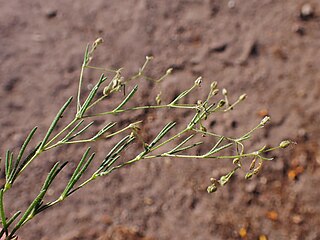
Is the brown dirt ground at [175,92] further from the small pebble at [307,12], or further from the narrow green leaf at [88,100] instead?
the narrow green leaf at [88,100]

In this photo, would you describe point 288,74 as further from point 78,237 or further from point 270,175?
point 78,237

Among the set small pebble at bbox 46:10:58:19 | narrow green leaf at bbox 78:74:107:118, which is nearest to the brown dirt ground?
small pebble at bbox 46:10:58:19

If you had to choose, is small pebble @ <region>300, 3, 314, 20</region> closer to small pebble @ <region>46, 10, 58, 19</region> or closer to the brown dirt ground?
the brown dirt ground

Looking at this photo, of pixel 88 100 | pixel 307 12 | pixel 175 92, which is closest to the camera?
pixel 88 100

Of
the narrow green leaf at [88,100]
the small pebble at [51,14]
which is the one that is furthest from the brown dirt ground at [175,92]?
the narrow green leaf at [88,100]

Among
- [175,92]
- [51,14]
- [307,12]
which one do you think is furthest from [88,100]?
[307,12]

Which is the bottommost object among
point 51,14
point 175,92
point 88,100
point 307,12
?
point 175,92

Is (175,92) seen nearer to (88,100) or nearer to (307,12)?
(307,12)

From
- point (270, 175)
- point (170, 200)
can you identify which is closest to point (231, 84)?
point (270, 175)
